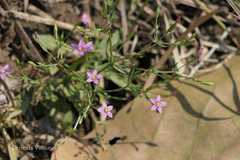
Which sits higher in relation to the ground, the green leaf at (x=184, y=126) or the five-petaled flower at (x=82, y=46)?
the five-petaled flower at (x=82, y=46)

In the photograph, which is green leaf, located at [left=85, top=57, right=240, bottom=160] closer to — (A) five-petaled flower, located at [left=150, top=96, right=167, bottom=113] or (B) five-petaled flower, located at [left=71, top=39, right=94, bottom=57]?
(A) five-petaled flower, located at [left=150, top=96, right=167, bottom=113]

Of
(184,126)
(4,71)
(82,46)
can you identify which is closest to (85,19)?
(82,46)

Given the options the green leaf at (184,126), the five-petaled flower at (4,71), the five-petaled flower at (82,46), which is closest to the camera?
the green leaf at (184,126)

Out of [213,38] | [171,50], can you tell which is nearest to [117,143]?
[171,50]

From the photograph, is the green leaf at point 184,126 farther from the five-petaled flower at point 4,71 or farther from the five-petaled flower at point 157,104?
the five-petaled flower at point 4,71

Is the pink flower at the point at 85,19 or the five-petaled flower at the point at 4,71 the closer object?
the five-petaled flower at the point at 4,71

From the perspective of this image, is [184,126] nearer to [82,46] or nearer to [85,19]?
[82,46]

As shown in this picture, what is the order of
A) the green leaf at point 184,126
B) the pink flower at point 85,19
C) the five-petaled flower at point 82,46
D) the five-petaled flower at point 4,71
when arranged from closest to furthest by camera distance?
the green leaf at point 184,126 → the five-petaled flower at point 82,46 → the five-petaled flower at point 4,71 → the pink flower at point 85,19

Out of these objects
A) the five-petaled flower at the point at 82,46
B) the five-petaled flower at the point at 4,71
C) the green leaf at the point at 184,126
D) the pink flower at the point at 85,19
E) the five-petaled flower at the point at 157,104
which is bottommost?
the green leaf at the point at 184,126

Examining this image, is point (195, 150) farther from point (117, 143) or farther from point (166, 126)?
point (117, 143)

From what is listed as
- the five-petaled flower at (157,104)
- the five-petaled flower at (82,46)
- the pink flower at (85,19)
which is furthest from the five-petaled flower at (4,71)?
the five-petaled flower at (157,104)

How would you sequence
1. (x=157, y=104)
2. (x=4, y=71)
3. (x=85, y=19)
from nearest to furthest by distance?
(x=157, y=104) < (x=4, y=71) < (x=85, y=19)
